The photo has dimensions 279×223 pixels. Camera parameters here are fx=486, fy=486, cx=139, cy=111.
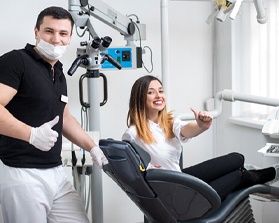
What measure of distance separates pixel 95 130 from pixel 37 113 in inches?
36.1

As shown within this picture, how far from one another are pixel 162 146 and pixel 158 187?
568 mm

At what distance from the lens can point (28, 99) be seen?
6.91ft

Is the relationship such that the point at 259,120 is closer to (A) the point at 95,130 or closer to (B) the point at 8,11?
(A) the point at 95,130

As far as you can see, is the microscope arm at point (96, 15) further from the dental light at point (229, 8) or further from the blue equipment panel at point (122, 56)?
the dental light at point (229, 8)

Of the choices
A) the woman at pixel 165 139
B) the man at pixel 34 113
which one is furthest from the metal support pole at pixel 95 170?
the man at pixel 34 113

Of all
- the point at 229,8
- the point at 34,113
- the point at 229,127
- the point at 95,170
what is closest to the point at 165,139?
the point at 95,170

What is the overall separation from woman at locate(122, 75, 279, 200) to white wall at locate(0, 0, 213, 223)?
116 cm

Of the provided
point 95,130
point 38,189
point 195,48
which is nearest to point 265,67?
point 195,48

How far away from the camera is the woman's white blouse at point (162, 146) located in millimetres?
2568

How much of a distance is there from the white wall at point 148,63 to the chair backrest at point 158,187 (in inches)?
66.0

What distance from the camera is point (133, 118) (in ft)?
8.73

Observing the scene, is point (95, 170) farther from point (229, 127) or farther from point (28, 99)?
point (229, 127)

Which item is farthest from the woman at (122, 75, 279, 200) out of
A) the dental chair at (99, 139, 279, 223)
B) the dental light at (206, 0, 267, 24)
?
the dental light at (206, 0, 267, 24)

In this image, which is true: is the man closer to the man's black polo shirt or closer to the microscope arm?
the man's black polo shirt
